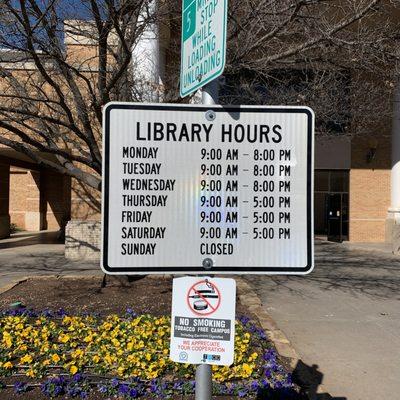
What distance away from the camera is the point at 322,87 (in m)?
8.64

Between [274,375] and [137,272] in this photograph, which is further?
[274,375]

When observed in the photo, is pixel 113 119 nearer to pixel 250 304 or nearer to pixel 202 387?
pixel 202 387

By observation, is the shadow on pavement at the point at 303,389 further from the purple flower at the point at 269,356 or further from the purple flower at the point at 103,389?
the purple flower at the point at 103,389

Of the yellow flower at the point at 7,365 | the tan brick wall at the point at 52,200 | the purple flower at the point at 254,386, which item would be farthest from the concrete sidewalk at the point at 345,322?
the tan brick wall at the point at 52,200

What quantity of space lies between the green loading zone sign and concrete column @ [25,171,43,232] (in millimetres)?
27791

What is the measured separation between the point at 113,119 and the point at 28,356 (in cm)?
319

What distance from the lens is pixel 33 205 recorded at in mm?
29125

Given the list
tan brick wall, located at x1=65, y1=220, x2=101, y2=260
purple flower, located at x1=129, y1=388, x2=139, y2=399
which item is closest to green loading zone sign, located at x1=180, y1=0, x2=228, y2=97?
purple flower, located at x1=129, y1=388, x2=139, y2=399

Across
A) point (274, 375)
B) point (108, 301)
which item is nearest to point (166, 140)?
point (274, 375)

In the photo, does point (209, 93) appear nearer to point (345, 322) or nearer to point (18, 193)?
point (345, 322)

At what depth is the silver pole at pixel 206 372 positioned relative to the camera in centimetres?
205

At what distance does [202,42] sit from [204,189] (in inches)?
25.0

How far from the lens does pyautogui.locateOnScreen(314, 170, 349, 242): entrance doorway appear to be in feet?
71.3

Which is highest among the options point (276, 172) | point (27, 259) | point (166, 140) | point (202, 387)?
point (166, 140)
